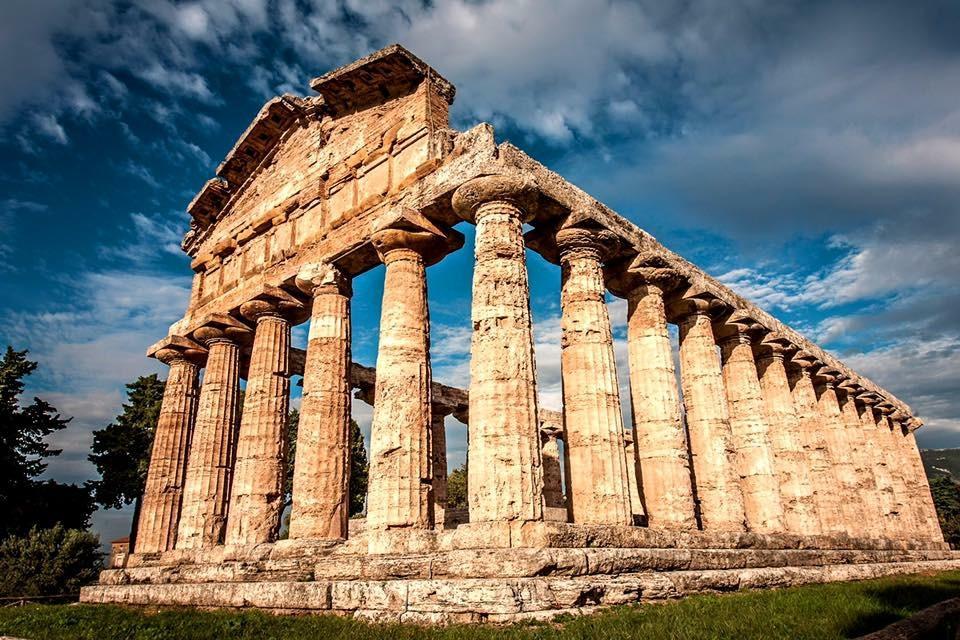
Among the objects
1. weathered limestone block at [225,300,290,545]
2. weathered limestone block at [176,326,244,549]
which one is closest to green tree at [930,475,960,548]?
weathered limestone block at [225,300,290,545]

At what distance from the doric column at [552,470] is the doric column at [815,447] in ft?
30.3

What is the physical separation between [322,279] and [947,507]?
5394 cm

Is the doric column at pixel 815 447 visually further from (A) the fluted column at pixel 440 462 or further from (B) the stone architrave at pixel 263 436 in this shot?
(B) the stone architrave at pixel 263 436

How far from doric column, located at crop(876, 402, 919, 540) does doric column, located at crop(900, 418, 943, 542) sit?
791mm

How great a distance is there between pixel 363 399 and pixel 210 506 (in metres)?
7.50

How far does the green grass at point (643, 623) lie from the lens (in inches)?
262

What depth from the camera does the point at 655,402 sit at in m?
14.5

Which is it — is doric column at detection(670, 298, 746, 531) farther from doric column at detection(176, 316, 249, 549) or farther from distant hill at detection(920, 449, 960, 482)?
distant hill at detection(920, 449, 960, 482)

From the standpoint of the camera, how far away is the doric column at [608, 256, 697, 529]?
Result: 1359 cm

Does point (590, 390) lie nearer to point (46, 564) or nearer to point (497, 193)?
point (497, 193)

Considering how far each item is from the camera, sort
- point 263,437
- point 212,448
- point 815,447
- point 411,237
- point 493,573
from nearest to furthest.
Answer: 1. point 493,573
2. point 411,237
3. point 263,437
4. point 212,448
5. point 815,447

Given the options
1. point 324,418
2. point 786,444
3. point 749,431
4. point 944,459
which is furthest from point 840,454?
point 944,459

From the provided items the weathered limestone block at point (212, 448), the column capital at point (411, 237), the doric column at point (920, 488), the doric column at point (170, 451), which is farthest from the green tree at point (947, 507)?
the doric column at point (170, 451)

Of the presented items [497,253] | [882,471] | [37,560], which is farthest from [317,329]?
[882,471]
